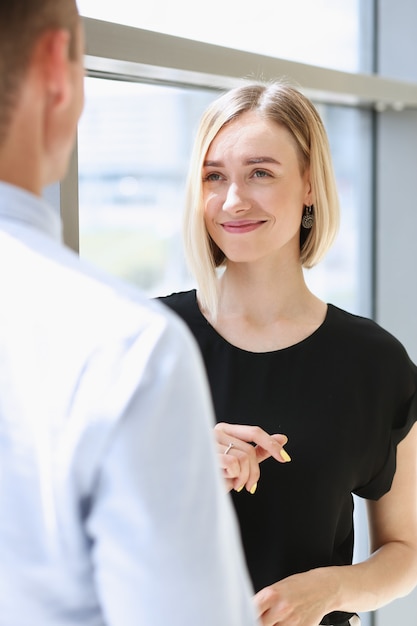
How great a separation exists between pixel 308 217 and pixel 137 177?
54cm

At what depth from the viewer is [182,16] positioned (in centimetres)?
221

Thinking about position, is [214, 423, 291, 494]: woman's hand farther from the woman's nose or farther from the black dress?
the woman's nose

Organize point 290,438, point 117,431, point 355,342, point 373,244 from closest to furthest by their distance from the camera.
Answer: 1. point 117,431
2. point 290,438
3. point 355,342
4. point 373,244

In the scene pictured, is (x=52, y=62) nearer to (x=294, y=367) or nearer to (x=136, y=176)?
(x=294, y=367)

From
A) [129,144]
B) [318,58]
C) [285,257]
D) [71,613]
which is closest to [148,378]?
[71,613]

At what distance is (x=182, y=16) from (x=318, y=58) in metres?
0.65

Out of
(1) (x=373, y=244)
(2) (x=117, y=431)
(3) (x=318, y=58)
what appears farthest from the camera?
(1) (x=373, y=244)

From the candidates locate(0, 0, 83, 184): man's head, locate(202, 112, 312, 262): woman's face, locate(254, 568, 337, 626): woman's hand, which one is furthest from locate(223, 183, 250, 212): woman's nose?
locate(0, 0, 83, 184): man's head

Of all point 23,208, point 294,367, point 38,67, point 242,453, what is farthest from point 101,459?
point 294,367

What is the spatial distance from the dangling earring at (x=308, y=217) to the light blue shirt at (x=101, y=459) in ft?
3.72

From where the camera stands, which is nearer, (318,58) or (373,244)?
(318,58)

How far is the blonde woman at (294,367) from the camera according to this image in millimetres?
1674

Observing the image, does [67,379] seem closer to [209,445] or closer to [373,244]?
[209,445]

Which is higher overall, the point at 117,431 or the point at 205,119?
the point at 205,119
